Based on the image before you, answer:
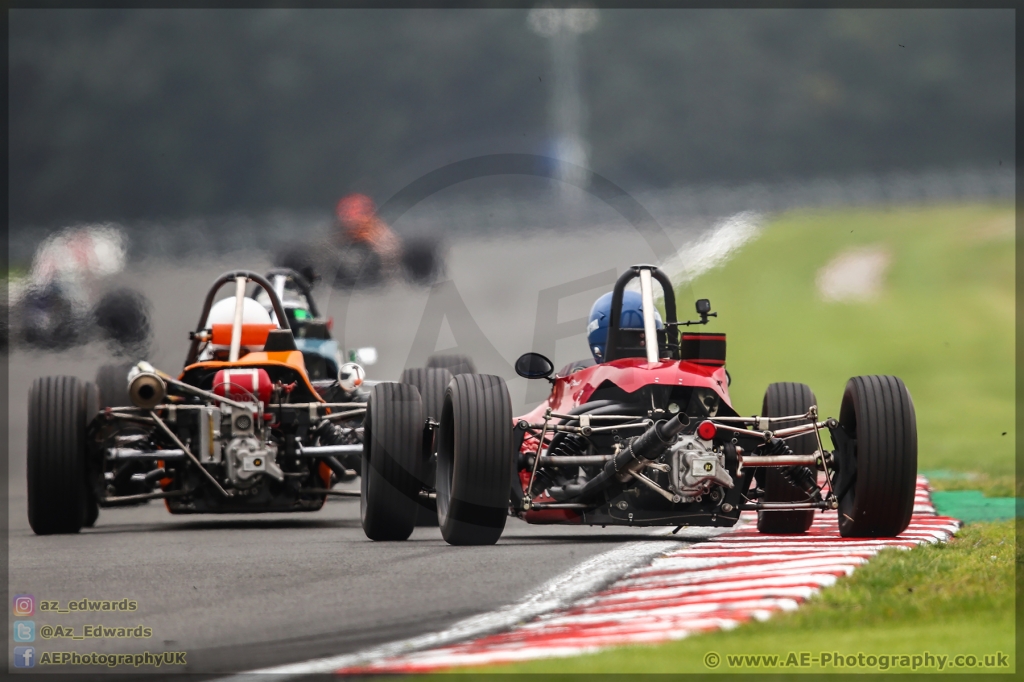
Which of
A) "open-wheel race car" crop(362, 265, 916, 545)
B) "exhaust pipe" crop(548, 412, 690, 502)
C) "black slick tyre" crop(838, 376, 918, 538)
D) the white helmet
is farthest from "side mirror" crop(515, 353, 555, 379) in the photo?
the white helmet

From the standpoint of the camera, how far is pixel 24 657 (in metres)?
5.80

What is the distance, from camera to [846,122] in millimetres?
47469

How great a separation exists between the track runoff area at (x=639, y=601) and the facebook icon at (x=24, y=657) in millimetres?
990

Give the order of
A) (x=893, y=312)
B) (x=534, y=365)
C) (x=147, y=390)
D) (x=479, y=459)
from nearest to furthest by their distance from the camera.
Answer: (x=479, y=459) → (x=534, y=365) → (x=147, y=390) → (x=893, y=312)

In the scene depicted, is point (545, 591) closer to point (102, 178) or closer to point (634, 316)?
point (634, 316)

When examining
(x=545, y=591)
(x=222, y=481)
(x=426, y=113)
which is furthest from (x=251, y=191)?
(x=545, y=591)

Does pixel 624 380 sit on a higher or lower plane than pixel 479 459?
higher

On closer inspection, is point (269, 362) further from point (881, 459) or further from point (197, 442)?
point (881, 459)

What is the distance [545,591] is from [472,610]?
0.60 m

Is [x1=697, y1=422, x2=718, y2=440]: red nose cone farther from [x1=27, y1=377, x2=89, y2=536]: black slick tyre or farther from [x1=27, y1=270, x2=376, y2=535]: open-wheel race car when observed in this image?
[x1=27, y1=377, x2=89, y2=536]: black slick tyre

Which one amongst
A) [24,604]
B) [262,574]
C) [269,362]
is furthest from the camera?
[269,362]

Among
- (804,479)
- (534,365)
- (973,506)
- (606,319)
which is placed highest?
(606,319)

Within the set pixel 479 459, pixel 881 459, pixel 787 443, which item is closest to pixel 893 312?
pixel 787 443

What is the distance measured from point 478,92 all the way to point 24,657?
4474 cm
